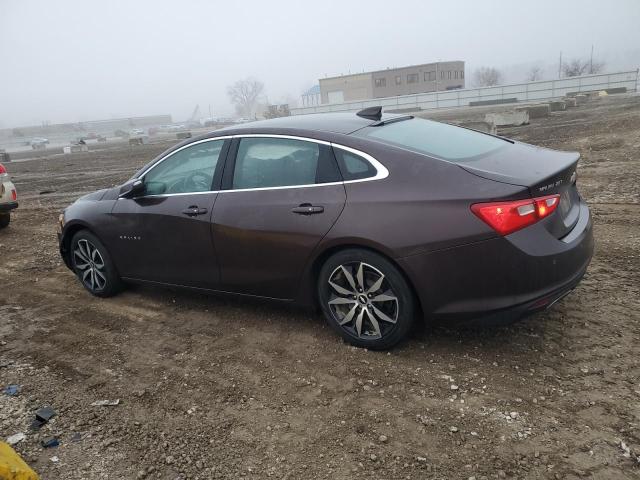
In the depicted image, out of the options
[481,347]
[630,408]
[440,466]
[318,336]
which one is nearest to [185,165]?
[318,336]

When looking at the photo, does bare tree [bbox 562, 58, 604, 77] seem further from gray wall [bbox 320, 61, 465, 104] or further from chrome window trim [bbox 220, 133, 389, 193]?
chrome window trim [bbox 220, 133, 389, 193]

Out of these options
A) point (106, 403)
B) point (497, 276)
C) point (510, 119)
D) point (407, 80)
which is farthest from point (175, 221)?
point (407, 80)

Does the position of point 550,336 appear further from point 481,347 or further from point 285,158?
point 285,158

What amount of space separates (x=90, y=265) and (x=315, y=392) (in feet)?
10.3

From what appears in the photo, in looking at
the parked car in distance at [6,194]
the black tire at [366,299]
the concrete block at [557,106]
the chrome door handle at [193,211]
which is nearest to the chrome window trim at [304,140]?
the chrome door handle at [193,211]

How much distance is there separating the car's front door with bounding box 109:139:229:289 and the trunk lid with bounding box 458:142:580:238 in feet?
6.99

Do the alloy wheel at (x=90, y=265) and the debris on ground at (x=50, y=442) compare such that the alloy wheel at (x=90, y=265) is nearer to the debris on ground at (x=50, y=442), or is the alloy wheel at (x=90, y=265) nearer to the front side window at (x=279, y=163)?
the front side window at (x=279, y=163)

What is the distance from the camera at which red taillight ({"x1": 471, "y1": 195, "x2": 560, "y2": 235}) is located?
306 cm

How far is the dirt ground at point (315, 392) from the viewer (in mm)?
2674

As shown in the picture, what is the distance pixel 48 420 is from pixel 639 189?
8381 mm

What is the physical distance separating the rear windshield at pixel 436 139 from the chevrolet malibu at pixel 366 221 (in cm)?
2

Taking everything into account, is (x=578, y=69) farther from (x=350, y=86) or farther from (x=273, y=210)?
(x=273, y=210)

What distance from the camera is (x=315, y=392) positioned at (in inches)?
131

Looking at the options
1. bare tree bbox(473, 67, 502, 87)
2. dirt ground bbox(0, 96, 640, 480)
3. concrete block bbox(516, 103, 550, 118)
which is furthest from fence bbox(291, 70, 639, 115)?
bare tree bbox(473, 67, 502, 87)
